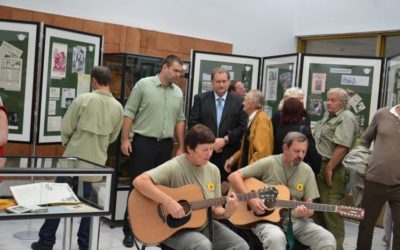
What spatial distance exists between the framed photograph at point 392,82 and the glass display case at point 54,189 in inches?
126

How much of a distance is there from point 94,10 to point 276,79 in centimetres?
215

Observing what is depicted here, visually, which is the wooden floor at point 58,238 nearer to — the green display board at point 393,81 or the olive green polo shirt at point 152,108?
the olive green polo shirt at point 152,108

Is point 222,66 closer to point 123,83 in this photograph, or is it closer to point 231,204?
point 123,83

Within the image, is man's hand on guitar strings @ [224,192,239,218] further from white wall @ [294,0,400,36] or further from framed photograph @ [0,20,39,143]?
white wall @ [294,0,400,36]

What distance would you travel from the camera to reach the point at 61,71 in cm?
485

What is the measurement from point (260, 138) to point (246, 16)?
11.0 ft

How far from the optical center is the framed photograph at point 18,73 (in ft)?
15.0

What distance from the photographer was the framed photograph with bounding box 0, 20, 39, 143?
4.58m

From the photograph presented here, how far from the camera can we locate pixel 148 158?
434 cm

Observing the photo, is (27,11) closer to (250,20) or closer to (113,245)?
(113,245)

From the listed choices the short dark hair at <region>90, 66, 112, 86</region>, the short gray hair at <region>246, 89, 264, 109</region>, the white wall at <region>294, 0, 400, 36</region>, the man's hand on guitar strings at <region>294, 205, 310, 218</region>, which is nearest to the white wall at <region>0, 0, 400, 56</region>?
the white wall at <region>294, 0, 400, 36</region>

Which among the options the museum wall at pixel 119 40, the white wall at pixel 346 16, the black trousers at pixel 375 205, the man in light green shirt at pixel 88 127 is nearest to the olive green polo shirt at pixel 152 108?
the man in light green shirt at pixel 88 127

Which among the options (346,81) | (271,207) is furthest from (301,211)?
(346,81)

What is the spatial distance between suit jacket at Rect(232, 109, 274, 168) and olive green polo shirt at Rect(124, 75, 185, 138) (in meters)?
0.69
